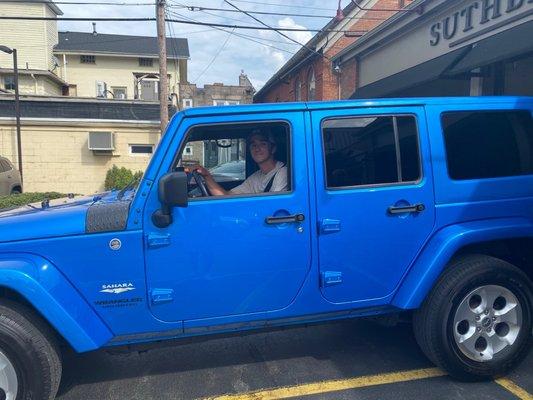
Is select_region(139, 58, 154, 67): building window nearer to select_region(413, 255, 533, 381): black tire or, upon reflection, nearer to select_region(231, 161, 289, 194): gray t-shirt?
select_region(231, 161, 289, 194): gray t-shirt

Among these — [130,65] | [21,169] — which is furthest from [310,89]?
[130,65]

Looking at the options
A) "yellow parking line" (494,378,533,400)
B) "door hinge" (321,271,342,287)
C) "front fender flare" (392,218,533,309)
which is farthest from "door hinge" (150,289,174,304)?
"yellow parking line" (494,378,533,400)

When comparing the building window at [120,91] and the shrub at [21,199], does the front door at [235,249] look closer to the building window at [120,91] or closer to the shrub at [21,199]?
the shrub at [21,199]

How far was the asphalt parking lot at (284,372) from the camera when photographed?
125 inches

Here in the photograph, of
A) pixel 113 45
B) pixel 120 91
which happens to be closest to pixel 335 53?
pixel 120 91

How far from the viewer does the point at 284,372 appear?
3.47 meters

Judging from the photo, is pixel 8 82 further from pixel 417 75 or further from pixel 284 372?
pixel 284 372

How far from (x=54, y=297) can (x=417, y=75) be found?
9091 mm

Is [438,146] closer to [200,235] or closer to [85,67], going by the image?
[200,235]

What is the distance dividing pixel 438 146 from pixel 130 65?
33729 millimetres

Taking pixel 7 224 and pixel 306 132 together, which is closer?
pixel 7 224

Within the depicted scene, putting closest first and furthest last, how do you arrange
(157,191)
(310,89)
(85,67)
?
1. (157,191)
2. (310,89)
3. (85,67)

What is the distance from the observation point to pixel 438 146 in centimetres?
319

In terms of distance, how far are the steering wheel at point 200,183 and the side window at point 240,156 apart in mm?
28
